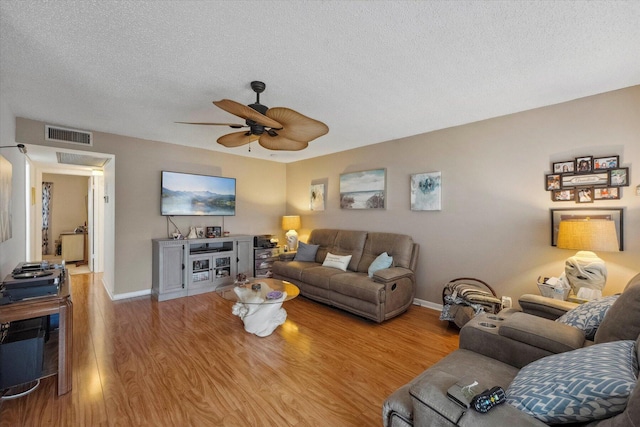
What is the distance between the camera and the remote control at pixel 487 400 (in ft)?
3.20

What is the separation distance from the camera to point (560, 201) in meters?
2.77

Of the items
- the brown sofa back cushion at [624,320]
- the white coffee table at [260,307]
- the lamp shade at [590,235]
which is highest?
the lamp shade at [590,235]

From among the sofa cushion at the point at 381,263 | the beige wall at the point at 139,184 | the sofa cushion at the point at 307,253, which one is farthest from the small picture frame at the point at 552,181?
the beige wall at the point at 139,184

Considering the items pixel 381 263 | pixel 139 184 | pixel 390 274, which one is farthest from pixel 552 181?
pixel 139 184

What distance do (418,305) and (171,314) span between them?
10.9 feet

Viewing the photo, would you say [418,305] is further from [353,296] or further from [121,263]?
[121,263]

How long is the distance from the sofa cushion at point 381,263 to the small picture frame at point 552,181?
1.87 m

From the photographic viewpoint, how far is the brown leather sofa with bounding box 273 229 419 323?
3258mm

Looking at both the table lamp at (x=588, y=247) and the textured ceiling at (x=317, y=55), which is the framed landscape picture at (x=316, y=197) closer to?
the textured ceiling at (x=317, y=55)

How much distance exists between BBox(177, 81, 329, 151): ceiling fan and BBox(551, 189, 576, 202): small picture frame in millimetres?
2433

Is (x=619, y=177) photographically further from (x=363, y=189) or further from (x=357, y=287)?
(x=363, y=189)

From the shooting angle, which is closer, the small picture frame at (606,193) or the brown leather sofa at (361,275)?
the small picture frame at (606,193)

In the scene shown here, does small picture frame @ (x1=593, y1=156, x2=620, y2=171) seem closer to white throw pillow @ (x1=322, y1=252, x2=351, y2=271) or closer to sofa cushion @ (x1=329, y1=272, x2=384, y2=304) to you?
sofa cushion @ (x1=329, y1=272, x2=384, y2=304)

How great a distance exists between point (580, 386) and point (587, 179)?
8.27 ft
